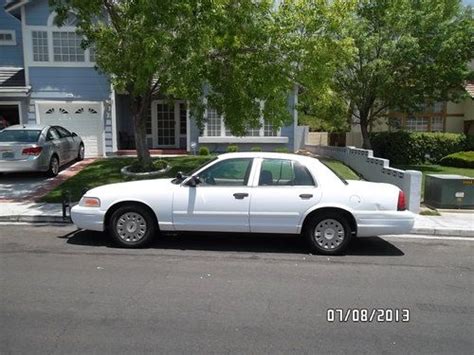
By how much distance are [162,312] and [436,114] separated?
24337 mm

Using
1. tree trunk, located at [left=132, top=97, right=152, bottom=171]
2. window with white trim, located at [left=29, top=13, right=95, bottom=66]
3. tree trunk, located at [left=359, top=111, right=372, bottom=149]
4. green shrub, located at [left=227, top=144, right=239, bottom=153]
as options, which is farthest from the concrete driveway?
tree trunk, located at [left=359, top=111, right=372, bottom=149]

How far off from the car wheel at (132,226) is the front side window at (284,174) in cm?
181

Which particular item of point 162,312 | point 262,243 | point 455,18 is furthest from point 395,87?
point 162,312

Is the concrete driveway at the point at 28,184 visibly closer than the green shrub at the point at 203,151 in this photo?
Yes

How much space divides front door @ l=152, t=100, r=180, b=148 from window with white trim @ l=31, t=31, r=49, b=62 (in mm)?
5152

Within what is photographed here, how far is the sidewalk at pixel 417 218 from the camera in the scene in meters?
8.62

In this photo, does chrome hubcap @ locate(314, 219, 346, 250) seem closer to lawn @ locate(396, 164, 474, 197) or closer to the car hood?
the car hood

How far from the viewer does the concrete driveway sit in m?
11.1

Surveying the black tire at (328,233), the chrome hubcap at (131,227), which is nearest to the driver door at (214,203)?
the chrome hubcap at (131,227)

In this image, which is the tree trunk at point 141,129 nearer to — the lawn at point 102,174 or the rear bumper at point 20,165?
the lawn at point 102,174

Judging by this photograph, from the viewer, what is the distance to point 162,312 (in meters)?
4.59

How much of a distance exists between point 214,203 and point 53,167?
8.27 metres

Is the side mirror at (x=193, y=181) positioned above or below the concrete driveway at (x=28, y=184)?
above

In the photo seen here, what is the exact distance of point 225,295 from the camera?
5.10m
